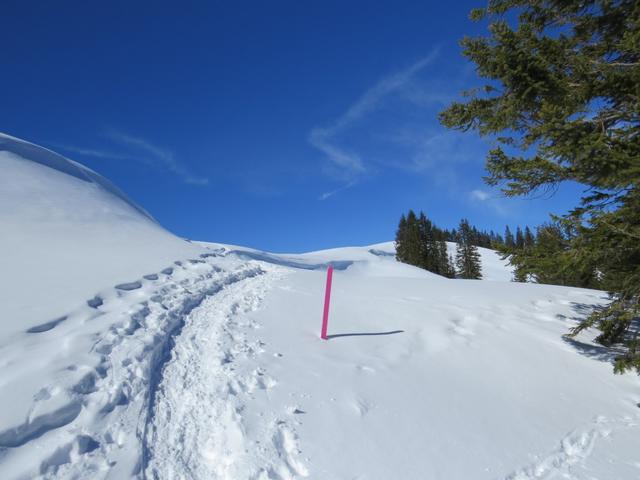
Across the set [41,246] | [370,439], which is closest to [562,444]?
[370,439]

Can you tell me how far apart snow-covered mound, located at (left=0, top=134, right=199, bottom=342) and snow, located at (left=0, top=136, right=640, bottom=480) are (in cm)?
9

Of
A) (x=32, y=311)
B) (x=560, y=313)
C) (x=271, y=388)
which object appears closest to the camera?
(x=271, y=388)

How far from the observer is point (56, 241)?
10711 mm

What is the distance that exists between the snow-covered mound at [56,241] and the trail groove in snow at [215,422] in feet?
8.42

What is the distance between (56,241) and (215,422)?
33.8 ft

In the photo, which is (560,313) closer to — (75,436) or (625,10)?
(625,10)

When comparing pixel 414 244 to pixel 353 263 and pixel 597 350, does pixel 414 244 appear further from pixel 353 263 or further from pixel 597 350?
pixel 597 350

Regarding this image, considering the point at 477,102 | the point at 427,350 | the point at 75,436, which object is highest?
the point at 477,102

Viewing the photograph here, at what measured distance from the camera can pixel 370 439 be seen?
3.66 m

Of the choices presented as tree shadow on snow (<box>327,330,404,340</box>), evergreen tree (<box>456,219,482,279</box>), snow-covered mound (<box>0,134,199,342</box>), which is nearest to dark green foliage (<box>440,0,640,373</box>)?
tree shadow on snow (<box>327,330,404,340</box>)

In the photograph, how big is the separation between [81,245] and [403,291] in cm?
1072

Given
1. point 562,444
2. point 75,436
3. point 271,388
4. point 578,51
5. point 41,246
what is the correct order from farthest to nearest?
point 41,246 < point 578,51 < point 271,388 < point 562,444 < point 75,436

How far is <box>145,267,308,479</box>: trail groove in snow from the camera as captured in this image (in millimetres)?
3154

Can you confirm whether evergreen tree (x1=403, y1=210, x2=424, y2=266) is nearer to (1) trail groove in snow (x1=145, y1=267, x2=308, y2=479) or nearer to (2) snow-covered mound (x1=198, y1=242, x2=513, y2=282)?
(2) snow-covered mound (x1=198, y1=242, x2=513, y2=282)
